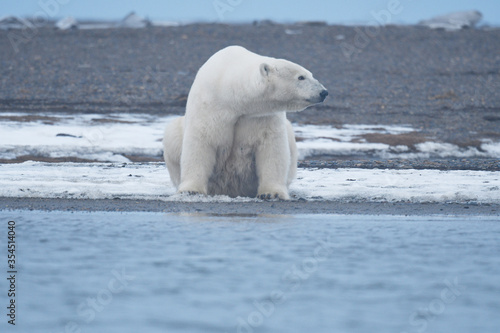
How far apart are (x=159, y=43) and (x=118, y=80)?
17.5 feet

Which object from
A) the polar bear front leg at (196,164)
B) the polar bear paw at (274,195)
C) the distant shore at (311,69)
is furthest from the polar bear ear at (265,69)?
the distant shore at (311,69)

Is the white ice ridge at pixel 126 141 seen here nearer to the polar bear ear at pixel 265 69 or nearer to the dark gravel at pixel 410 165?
the dark gravel at pixel 410 165

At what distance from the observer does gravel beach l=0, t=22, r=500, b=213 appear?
52.9 ft

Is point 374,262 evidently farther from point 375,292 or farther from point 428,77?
point 428,77

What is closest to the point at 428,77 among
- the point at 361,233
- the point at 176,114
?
the point at 176,114

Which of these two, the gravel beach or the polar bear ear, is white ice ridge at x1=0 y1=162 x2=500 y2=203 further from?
the gravel beach

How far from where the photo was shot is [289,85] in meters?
6.61

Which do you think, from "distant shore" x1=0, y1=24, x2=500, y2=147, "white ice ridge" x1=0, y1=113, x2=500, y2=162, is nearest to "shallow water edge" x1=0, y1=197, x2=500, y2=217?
"white ice ridge" x1=0, y1=113, x2=500, y2=162

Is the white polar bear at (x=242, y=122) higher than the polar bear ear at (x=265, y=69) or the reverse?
the reverse

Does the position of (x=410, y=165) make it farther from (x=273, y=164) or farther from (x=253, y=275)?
(x=253, y=275)

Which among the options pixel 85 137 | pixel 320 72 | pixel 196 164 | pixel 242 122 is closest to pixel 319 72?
pixel 320 72

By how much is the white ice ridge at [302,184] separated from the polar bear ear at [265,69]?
1.14 metres

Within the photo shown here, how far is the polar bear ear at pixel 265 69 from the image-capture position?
659 centimetres

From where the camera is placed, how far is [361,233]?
5.33 m
